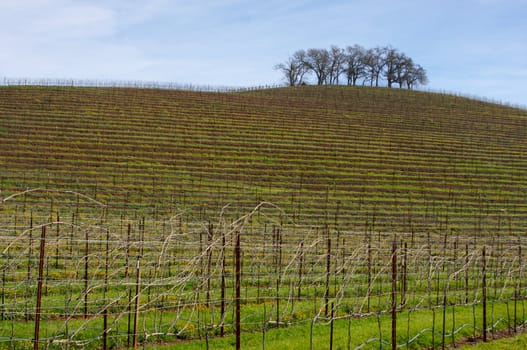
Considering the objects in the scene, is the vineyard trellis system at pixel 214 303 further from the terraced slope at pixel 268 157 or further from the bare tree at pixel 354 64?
the bare tree at pixel 354 64

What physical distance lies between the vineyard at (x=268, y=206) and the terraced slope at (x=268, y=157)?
14cm

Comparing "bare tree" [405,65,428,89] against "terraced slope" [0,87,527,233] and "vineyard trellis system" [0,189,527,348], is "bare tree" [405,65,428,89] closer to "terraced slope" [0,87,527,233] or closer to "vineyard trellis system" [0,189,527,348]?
"terraced slope" [0,87,527,233]

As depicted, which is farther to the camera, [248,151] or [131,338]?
[248,151]

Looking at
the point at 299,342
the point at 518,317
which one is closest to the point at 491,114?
the point at 518,317

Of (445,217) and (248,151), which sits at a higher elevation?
(248,151)

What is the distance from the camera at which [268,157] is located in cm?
3136

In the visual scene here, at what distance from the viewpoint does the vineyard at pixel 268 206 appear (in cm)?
997

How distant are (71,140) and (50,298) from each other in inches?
859

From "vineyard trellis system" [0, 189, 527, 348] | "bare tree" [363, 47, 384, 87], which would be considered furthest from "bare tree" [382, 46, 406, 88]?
"vineyard trellis system" [0, 189, 527, 348]

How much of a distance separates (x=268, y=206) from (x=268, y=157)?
7546 mm

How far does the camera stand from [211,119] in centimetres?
3794

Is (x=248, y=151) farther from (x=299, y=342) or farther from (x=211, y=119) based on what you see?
(x=299, y=342)

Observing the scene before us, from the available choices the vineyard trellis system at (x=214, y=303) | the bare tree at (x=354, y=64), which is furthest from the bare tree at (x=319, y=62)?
the vineyard trellis system at (x=214, y=303)

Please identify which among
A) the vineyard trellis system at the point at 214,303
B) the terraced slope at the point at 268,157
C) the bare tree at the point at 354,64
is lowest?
the vineyard trellis system at the point at 214,303
